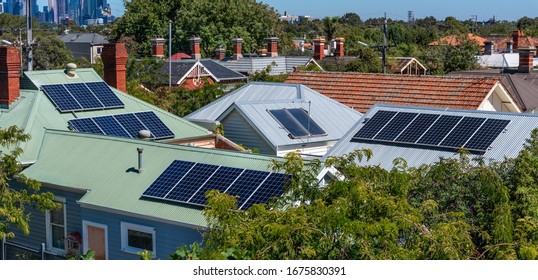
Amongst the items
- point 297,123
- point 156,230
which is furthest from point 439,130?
point 156,230

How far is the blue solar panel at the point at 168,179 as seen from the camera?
57.9ft

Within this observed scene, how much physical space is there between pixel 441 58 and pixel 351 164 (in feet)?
159

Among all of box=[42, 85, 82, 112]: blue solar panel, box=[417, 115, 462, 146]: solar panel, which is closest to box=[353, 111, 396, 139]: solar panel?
box=[417, 115, 462, 146]: solar panel

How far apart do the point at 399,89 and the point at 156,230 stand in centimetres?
1595

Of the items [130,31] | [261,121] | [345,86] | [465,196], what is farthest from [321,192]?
[130,31]

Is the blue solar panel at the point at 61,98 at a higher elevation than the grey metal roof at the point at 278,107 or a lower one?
higher

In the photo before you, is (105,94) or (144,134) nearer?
(144,134)

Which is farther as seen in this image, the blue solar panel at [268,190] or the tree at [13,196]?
the blue solar panel at [268,190]

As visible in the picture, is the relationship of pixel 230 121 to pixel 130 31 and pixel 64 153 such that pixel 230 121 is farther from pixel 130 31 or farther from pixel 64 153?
pixel 130 31

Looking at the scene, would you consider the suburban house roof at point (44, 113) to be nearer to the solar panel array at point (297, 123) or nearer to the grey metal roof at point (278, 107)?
the grey metal roof at point (278, 107)

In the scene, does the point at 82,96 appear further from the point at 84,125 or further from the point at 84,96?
the point at 84,125

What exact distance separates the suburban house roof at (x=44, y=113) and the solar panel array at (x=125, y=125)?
258 millimetres

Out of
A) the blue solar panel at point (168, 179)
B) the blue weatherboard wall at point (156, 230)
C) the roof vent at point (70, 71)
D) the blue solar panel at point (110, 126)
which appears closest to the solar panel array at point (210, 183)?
the blue solar panel at point (168, 179)

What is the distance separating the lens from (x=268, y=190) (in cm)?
1616
